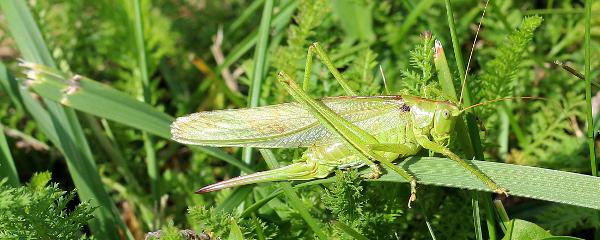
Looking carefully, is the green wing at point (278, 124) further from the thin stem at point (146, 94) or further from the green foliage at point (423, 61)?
the thin stem at point (146, 94)

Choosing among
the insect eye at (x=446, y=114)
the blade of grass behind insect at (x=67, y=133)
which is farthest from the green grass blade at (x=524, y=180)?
the blade of grass behind insect at (x=67, y=133)

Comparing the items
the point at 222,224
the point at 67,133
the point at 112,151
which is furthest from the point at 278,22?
the point at 222,224

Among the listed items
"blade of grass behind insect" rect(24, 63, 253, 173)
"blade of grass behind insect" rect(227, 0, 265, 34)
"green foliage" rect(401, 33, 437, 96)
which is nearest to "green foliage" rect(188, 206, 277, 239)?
"blade of grass behind insect" rect(24, 63, 253, 173)

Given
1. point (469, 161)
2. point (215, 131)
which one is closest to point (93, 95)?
point (215, 131)

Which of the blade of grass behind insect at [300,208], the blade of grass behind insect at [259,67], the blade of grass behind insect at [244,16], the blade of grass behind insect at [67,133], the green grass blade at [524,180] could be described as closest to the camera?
the green grass blade at [524,180]

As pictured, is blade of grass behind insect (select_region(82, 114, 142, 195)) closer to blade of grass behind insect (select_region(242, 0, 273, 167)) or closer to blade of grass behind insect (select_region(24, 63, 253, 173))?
blade of grass behind insect (select_region(24, 63, 253, 173))

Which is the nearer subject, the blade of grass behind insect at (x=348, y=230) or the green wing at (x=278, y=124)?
the blade of grass behind insect at (x=348, y=230)

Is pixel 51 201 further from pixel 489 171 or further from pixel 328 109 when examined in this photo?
pixel 489 171

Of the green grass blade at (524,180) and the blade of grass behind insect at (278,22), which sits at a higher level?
the blade of grass behind insect at (278,22)
